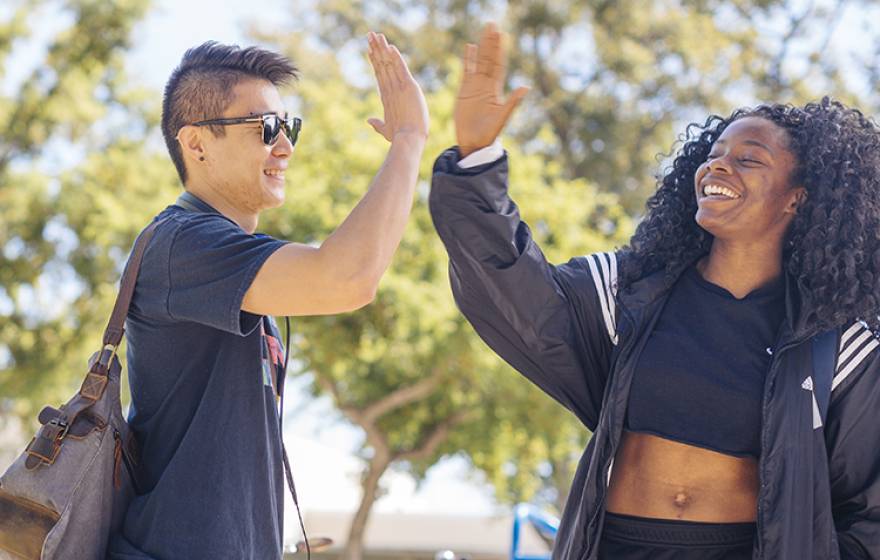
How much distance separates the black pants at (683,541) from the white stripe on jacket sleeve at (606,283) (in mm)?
515

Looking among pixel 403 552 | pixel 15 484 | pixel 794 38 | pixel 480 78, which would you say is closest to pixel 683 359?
pixel 480 78

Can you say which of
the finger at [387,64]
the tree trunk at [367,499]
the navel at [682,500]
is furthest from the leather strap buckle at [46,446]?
the tree trunk at [367,499]

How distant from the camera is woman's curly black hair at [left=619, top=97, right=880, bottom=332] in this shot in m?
3.79

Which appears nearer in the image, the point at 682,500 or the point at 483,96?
the point at 483,96

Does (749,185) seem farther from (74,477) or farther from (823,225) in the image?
(74,477)

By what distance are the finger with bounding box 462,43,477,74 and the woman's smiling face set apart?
39.2 inches

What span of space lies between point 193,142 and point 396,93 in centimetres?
55

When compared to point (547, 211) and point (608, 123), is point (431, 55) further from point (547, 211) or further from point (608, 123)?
point (547, 211)

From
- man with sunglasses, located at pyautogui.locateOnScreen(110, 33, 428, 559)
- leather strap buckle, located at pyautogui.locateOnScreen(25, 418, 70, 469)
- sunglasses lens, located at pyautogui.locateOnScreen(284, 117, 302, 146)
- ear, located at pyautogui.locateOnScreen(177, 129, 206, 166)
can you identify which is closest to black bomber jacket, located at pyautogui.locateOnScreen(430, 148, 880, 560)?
sunglasses lens, located at pyautogui.locateOnScreen(284, 117, 302, 146)

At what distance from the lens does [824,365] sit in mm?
3664

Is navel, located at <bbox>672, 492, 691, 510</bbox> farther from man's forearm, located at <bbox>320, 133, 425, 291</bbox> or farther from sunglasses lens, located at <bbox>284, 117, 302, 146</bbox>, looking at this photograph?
sunglasses lens, located at <bbox>284, 117, 302, 146</bbox>

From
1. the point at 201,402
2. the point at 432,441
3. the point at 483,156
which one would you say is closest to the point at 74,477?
the point at 201,402

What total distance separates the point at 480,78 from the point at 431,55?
2124 cm

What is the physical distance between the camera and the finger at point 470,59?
3.07 m
